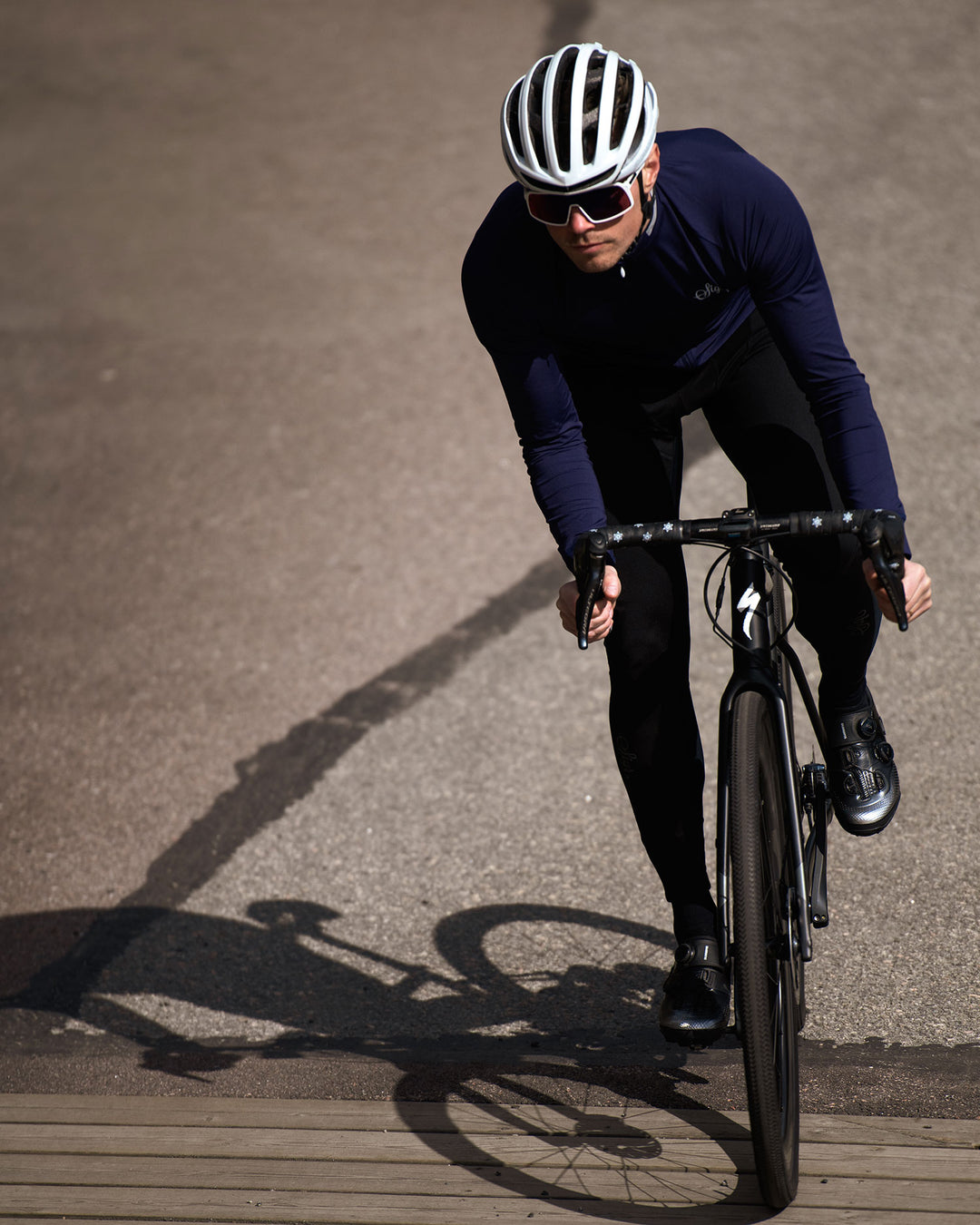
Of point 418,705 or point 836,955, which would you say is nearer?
point 836,955

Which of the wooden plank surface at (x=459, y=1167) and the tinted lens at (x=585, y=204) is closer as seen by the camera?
the tinted lens at (x=585, y=204)

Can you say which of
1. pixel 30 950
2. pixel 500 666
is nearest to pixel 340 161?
pixel 500 666

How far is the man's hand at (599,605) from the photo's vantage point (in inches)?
111

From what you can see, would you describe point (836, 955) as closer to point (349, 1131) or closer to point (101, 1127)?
point (349, 1131)

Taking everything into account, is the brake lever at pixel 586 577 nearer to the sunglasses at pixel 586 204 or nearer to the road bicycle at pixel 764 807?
the road bicycle at pixel 764 807

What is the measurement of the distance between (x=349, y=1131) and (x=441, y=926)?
102cm

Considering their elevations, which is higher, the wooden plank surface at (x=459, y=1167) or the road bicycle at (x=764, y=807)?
the road bicycle at (x=764, y=807)

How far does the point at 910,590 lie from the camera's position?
2.69 m

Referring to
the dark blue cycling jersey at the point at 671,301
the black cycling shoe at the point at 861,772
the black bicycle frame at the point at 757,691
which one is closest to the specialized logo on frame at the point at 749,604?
the black bicycle frame at the point at 757,691

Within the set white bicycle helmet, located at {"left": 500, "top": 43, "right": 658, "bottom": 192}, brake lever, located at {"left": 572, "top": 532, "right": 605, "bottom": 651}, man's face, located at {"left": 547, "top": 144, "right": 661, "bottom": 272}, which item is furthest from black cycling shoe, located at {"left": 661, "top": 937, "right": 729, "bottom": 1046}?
white bicycle helmet, located at {"left": 500, "top": 43, "right": 658, "bottom": 192}

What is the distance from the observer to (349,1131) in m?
3.30

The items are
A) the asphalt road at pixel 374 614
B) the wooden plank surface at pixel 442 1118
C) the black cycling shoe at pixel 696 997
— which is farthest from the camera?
the asphalt road at pixel 374 614

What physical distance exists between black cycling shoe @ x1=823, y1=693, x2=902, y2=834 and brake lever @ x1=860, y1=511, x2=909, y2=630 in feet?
2.70

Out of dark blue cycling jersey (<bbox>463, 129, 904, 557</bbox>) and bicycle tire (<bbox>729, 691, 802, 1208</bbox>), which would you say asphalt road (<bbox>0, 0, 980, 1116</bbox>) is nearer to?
bicycle tire (<bbox>729, 691, 802, 1208</bbox>)
